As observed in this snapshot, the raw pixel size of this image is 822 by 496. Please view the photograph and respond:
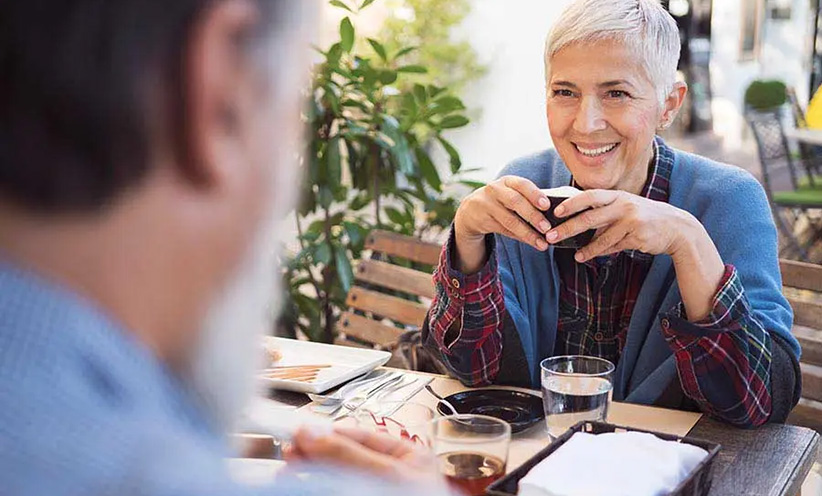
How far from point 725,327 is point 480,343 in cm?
43

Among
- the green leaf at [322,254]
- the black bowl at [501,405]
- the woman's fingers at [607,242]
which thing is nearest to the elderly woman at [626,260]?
the woman's fingers at [607,242]

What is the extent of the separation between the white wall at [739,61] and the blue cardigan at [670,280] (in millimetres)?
10990

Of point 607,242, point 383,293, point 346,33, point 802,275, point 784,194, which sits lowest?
point 383,293

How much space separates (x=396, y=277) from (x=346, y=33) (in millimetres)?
878

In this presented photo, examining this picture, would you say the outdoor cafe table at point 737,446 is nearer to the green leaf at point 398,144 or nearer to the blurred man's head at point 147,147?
the blurred man's head at point 147,147

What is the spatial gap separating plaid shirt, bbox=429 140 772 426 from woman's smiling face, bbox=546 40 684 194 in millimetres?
70

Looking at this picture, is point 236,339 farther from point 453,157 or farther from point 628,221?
point 453,157

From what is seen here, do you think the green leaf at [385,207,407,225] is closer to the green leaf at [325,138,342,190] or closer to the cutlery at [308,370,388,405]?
the green leaf at [325,138,342,190]

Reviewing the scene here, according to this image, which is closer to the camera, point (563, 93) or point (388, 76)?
point (563, 93)

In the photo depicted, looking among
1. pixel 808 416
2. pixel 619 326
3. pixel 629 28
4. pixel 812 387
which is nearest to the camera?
pixel 629 28

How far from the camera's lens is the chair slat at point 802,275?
1970mm

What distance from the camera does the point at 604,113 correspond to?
1.81m

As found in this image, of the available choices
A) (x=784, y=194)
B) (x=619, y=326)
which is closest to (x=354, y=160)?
(x=619, y=326)

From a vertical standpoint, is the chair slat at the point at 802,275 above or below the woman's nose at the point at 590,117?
below
